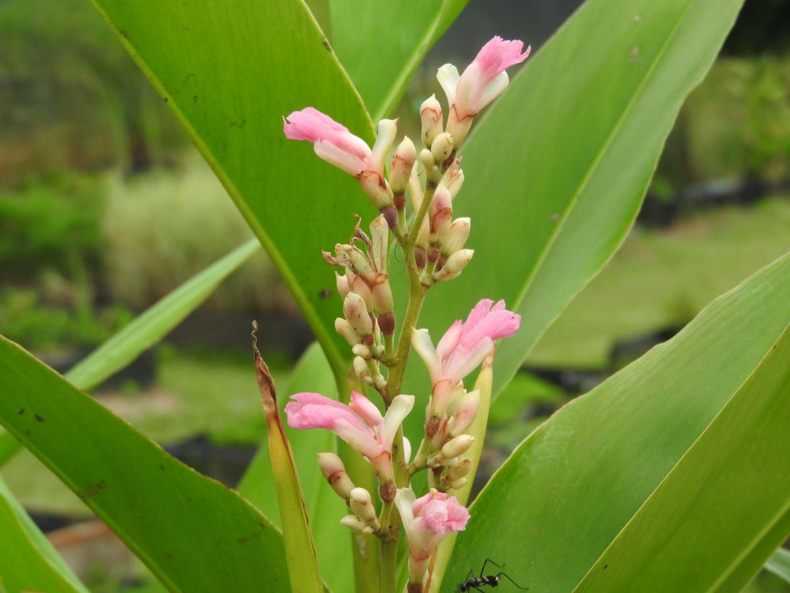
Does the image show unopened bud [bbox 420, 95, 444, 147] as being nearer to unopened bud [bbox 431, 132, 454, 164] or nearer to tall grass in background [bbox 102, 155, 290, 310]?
unopened bud [bbox 431, 132, 454, 164]

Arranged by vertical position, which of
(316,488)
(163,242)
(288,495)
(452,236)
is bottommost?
(163,242)

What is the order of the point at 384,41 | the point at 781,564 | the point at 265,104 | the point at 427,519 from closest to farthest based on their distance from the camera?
the point at 427,519
the point at 265,104
the point at 384,41
the point at 781,564

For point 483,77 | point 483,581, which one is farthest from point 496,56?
point 483,581

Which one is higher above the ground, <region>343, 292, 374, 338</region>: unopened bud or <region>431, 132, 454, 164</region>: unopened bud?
<region>431, 132, 454, 164</region>: unopened bud

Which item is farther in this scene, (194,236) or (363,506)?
(194,236)

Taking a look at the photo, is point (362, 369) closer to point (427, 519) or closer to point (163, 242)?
point (427, 519)

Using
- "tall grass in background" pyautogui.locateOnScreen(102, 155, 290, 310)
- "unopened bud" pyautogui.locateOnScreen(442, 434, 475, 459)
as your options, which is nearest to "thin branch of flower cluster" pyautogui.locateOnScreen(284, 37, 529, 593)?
"unopened bud" pyautogui.locateOnScreen(442, 434, 475, 459)

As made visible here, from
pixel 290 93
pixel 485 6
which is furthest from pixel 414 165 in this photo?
pixel 485 6
